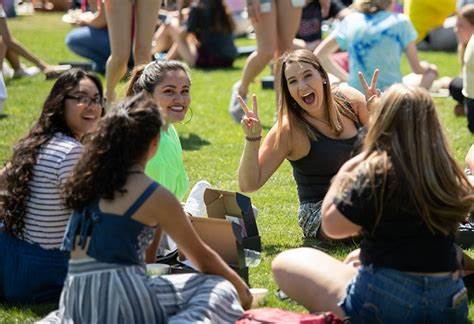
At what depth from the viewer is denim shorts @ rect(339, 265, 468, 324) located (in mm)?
3725

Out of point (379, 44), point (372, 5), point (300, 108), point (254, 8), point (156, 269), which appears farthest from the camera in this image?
point (372, 5)

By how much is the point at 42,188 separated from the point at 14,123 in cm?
461

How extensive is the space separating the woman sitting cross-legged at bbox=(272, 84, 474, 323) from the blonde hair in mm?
5014

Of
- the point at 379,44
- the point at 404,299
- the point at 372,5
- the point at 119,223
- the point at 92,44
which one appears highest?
the point at 119,223

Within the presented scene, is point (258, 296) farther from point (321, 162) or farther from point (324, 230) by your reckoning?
point (321, 162)

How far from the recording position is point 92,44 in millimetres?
11703

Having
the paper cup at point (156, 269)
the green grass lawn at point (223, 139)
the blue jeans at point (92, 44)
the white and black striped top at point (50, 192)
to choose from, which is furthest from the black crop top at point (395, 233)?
the blue jeans at point (92, 44)

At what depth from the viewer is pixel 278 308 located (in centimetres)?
427

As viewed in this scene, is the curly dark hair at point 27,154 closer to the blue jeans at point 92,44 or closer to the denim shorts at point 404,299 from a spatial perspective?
the denim shorts at point 404,299

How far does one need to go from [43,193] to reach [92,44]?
755 centimetres

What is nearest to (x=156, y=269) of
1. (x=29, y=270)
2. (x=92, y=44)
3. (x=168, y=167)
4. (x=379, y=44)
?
(x=29, y=270)

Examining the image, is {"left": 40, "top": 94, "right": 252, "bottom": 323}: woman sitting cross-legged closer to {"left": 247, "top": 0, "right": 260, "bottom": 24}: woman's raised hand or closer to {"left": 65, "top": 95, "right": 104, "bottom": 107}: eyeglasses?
{"left": 65, "top": 95, "right": 104, "bottom": 107}: eyeglasses

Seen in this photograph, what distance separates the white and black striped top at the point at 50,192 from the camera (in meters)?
4.31

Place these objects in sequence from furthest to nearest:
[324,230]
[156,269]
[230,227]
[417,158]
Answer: [230,227] → [156,269] → [324,230] → [417,158]
